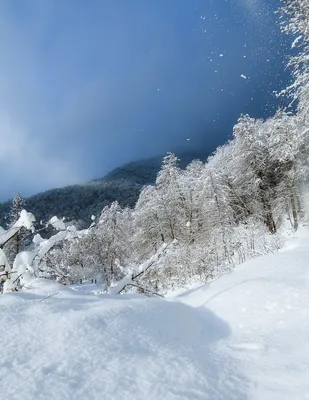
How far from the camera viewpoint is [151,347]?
2688mm

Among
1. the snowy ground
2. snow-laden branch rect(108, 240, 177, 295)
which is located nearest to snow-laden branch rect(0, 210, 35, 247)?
the snowy ground

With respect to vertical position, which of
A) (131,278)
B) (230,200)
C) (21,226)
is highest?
A: (230,200)

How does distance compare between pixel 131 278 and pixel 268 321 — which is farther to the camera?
pixel 131 278

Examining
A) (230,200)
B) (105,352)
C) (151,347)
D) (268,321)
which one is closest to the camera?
(105,352)

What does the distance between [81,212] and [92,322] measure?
99.7m

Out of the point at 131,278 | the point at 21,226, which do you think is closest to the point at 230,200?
the point at 131,278

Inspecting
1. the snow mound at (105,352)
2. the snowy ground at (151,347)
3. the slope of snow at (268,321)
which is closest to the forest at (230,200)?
the slope of snow at (268,321)

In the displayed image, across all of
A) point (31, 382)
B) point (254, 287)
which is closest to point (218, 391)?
point (31, 382)

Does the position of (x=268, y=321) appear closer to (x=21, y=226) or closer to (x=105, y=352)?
(x=105, y=352)

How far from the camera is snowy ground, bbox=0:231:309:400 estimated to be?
200 cm

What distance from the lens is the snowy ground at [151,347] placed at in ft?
6.55

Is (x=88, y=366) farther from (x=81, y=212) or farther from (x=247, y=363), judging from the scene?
(x=81, y=212)

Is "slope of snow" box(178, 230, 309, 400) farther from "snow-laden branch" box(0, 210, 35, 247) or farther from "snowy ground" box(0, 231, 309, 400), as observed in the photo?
"snow-laden branch" box(0, 210, 35, 247)

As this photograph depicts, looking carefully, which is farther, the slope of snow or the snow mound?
the slope of snow
